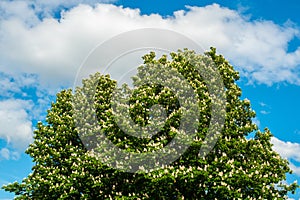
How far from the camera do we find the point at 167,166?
24.2 meters

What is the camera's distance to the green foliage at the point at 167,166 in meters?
23.4

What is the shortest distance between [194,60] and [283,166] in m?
10.6

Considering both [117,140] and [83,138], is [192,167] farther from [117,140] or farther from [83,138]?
[83,138]

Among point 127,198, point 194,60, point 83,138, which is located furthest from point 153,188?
point 194,60

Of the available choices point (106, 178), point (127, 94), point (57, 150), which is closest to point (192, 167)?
point (106, 178)

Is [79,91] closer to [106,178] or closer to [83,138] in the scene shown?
[83,138]

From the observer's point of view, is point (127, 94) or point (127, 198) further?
point (127, 94)

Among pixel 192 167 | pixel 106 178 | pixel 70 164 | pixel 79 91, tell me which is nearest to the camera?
pixel 192 167

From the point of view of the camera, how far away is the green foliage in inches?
922

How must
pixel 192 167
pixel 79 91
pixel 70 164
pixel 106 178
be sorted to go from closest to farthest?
1. pixel 192 167
2. pixel 106 178
3. pixel 70 164
4. pixel 79 91

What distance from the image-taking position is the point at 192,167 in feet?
78.0

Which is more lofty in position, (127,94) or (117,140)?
(127,94)

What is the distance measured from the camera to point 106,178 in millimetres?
26188

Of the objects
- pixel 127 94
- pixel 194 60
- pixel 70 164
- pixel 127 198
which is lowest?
pixel 127 198
